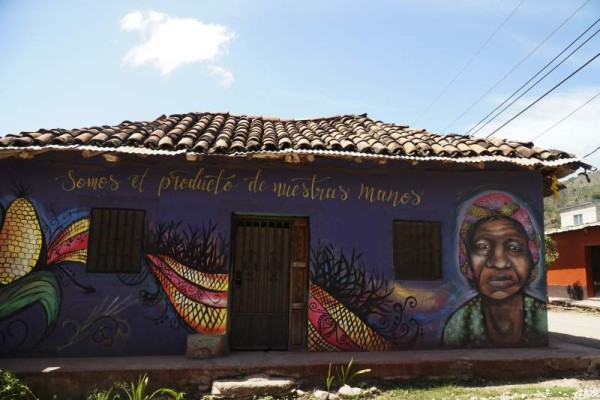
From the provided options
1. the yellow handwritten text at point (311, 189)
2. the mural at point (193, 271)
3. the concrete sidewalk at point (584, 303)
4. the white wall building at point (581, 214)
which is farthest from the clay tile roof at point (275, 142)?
the white wall building at point (581, 214)

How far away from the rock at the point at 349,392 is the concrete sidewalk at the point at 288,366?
38cm

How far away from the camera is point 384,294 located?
675cm

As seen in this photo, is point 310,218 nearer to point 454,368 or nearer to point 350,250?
point 350,250

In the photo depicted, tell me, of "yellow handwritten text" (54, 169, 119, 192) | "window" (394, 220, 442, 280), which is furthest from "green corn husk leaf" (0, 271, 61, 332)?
"window" (394, 220, 442, 280)

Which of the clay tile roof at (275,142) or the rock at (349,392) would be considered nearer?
the rock at (349,392)

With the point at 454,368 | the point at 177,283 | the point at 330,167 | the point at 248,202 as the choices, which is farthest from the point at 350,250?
the point at 177,283

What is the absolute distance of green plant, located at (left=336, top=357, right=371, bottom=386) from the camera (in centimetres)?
556

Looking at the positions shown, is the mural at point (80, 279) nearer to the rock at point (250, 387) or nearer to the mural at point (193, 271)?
the mural at point (193, 271)

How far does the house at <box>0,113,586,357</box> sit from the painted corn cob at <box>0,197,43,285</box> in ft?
0.06

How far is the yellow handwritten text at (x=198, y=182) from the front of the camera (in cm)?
659

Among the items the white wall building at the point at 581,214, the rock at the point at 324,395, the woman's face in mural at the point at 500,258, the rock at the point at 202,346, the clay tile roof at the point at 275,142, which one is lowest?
the rock at the point at 324,395

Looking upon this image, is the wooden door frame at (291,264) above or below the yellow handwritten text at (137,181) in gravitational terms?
below

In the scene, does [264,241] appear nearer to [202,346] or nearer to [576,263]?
[202,346]

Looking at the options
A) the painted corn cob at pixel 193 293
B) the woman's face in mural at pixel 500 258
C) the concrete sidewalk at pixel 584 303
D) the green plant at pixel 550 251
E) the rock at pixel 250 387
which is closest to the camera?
the rock at pixel 250 387
